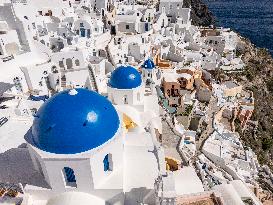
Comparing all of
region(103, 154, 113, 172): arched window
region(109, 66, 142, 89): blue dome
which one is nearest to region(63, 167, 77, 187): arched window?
region(103, 154, 113, 172): arched window

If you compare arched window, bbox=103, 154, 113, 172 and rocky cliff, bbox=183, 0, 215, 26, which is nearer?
arched window, bbox=103, 154, 113, 172

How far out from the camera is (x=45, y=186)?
15.6 m

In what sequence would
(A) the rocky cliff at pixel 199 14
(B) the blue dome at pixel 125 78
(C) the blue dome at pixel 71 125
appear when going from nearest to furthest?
(C) the blue dome at pixel 71 125 < (B) the blue dome at pixel 125 78 < (A) the rocky cliff at pixel 199 14

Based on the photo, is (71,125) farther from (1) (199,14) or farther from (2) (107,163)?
(1) (199,14)

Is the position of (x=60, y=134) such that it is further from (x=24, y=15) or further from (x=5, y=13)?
(x=24, y=15)

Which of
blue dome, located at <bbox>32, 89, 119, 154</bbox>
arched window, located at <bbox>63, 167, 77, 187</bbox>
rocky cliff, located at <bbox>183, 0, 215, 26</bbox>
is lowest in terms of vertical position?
rocky cliff, located at <bbox>183, 0, 215, 26</bbox>

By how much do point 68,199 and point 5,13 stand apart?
23.5 meters

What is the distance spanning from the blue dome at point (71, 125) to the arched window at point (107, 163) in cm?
118

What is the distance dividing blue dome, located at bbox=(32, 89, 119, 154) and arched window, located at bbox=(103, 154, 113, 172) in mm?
1176

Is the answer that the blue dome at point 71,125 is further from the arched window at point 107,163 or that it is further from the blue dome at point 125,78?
the blue dome at point 125,78

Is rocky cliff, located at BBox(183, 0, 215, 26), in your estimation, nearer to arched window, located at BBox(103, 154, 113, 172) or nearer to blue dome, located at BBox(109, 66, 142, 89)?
blue dome, located at BBox(109, 66, 142, 89)

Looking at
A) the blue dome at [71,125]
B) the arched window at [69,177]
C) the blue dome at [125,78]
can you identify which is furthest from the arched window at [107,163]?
the blue dome at [125,78]

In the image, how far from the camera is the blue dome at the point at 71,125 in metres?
14.1

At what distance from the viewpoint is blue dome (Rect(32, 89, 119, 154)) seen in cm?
1415
